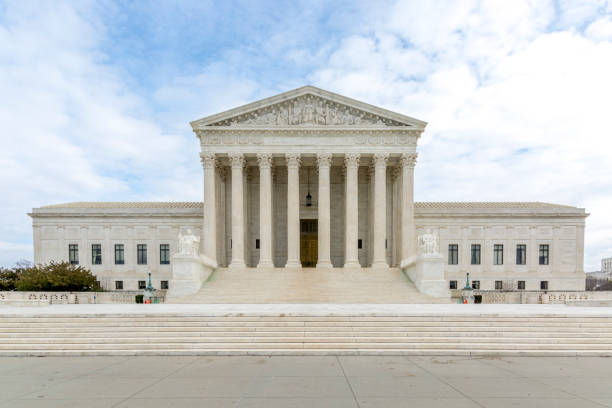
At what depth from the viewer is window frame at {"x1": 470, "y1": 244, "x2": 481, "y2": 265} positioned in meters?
43.4

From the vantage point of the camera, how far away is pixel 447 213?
43.6m

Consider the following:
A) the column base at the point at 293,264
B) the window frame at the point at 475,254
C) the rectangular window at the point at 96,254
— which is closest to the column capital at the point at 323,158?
the column base at the point at 293,264

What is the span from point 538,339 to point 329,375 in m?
8.59

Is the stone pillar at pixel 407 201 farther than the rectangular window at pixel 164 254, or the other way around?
the rectangular window at pixel 164 254

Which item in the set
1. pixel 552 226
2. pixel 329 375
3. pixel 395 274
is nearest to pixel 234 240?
pixel 395 274

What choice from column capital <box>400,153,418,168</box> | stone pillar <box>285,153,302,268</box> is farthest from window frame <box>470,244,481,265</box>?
stone pillar <box>285,153,302,268</box>

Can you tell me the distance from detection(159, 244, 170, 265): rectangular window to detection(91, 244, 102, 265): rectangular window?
685 cm

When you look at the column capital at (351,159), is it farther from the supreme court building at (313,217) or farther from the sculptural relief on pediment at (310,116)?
the sculptural relief on pediment at (310,116)

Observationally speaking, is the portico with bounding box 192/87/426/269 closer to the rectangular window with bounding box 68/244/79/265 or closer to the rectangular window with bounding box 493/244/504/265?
the rectangular window with bounding box 493/244/504/265

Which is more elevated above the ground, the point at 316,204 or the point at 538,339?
the point at 316,204

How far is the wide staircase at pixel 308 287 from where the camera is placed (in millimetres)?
25266

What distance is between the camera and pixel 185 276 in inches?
1067

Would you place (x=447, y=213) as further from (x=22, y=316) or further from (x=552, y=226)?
(x=22, y=316)

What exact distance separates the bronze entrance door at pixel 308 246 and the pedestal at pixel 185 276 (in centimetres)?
1527
